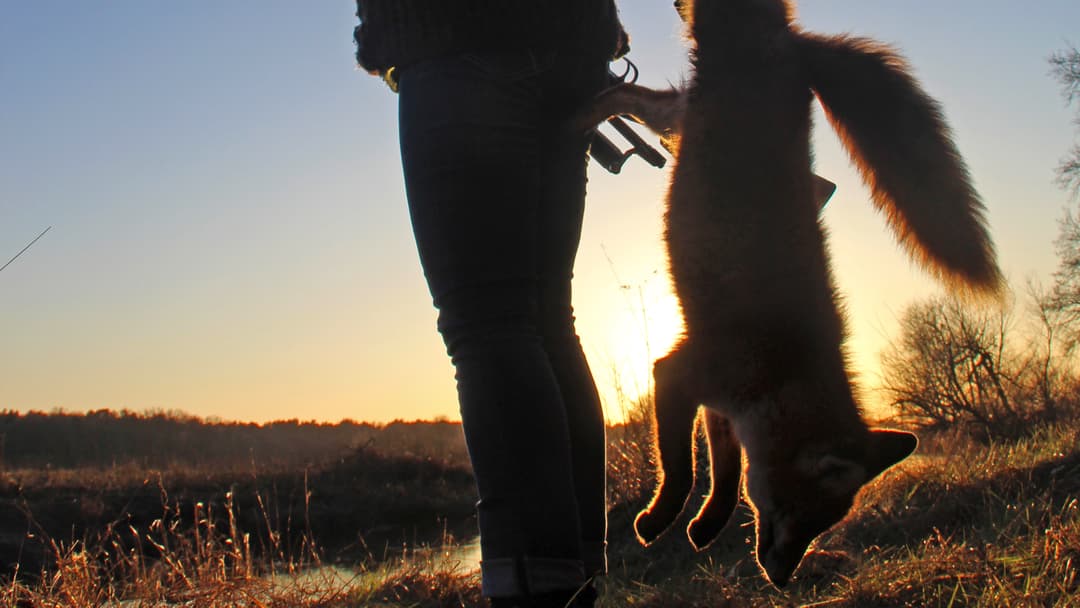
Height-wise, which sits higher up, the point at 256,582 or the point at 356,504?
the point at 256,582

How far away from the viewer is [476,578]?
3.93 meters

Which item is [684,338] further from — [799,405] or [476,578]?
[476,578]

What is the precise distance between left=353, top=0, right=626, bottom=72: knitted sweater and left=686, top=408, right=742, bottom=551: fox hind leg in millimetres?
1133

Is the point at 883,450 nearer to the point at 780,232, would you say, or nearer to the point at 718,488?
the point at 718,488

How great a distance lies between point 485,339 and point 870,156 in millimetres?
1002

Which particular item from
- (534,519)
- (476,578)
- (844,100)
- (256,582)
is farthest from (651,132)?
(476,578)

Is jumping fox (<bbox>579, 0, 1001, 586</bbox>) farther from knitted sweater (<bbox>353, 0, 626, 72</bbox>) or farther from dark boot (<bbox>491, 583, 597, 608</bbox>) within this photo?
dark boot (<bbox>491, 583, 597, 608</bbox>)

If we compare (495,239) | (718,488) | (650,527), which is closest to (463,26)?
(495,239)

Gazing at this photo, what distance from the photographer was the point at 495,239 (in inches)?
62.4

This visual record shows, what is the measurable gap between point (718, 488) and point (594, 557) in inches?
24.7

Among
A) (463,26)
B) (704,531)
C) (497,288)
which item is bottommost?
(704,531)

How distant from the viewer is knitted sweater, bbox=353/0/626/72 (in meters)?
1.61

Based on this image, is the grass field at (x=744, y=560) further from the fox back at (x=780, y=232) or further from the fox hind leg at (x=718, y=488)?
the fox back at (x=780, y=232)

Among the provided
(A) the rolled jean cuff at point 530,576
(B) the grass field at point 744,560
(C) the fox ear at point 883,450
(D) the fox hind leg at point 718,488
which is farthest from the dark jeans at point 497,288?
(B) the grass field at point 744,560
